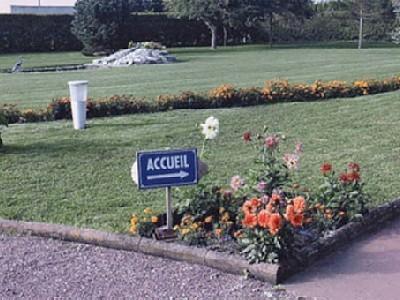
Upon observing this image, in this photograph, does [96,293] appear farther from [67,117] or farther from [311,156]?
[67,117]

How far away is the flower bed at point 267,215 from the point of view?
4023mm

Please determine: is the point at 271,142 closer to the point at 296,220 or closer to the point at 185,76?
the point at 296,220

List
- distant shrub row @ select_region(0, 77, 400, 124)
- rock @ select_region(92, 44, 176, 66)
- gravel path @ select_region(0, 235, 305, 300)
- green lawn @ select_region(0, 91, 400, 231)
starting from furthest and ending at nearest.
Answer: rock @ select_region(92, 44, 176, 66) → distant shrub row @ select_region(0, 77, 400, 124) → green lawn @ select_region(0, 91, 400, 231) → gravel path @ select_region(0, 235, 305, 300)

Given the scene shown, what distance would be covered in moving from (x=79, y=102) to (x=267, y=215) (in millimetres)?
5529

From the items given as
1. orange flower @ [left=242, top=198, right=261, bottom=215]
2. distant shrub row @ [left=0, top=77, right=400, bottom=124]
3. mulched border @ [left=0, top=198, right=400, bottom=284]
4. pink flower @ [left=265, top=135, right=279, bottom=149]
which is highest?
pink flower @ [left=265, top=135, right=279, bottom=149]

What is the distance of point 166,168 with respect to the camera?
4.41m

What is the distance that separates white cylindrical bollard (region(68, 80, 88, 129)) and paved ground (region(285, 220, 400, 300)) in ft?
17.4

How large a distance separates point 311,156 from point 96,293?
12.4 feet

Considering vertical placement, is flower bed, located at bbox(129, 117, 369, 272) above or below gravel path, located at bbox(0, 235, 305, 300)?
above

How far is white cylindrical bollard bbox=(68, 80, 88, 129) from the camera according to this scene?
30.0 feet

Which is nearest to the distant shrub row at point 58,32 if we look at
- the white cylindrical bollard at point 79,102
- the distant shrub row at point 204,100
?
the distant shrub row at point 204,100

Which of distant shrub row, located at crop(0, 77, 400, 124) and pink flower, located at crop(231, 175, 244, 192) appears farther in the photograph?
distant shrub row, located at crop(0, 77, 400, 124)

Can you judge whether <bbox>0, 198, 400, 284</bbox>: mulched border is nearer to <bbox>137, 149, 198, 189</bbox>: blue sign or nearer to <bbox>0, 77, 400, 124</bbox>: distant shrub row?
<bbox>137, 149, 198, 189</bbox>: blue sign

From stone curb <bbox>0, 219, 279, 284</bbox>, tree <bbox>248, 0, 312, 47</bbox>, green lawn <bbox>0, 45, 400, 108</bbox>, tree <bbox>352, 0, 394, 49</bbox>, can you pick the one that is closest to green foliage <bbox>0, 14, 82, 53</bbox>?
tree <bbox>248, 0, 312, 47</bbox>
